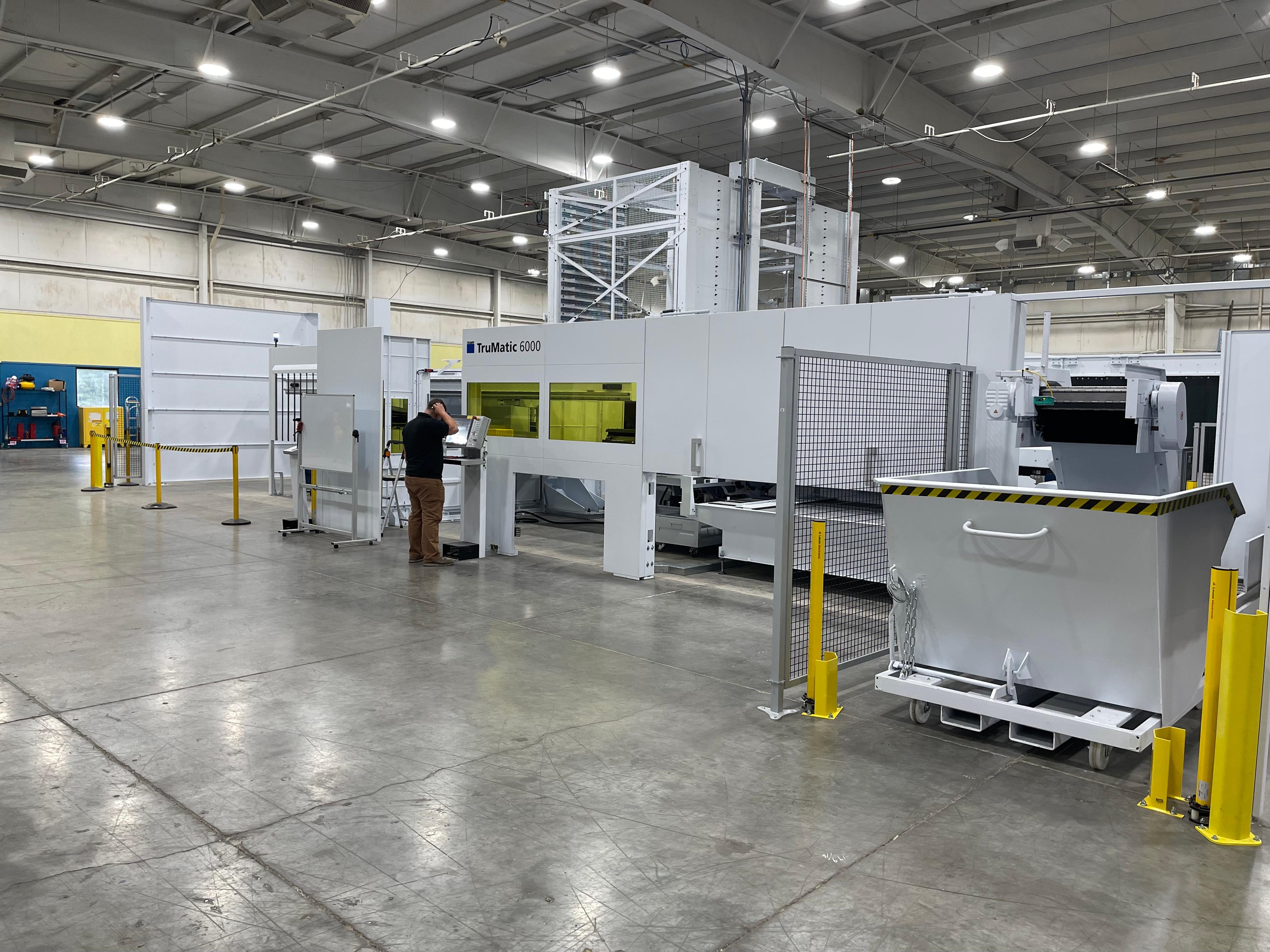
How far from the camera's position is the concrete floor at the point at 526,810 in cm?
274

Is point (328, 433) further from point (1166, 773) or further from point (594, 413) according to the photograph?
point (1166, 773)

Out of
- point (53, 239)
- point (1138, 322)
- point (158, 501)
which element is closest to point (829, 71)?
point (158, 501)

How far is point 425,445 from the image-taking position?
880 cm

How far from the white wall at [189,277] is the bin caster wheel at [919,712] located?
52.3ft

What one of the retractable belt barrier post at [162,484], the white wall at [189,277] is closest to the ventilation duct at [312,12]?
the retractable belt barrier post at [162,484]

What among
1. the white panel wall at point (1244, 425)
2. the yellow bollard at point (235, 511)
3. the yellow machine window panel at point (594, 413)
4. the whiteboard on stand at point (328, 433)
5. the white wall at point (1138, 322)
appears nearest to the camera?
the white panel wall at point (1244, 425)

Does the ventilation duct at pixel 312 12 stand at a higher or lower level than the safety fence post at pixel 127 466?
higher

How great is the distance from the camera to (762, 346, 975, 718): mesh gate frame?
14.9ft

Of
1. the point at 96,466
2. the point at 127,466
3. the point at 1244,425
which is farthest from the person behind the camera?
the point at 127,466

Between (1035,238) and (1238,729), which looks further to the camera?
A: (1035,238)

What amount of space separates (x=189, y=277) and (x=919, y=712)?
21172 millimetres

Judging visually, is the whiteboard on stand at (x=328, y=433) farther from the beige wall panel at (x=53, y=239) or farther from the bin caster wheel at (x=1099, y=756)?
the beige wall panel at (x=53, y=239)

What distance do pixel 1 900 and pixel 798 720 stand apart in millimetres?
3379

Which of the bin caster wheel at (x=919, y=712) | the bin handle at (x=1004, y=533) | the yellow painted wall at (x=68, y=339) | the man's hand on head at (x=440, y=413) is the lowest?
the bin caster wheel at (x=919, y=712)
